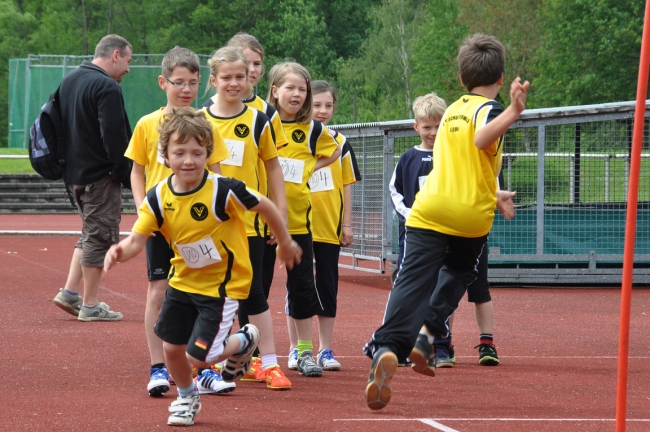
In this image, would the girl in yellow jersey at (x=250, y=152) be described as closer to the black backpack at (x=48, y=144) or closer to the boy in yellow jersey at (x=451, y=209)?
the boy in yellow jersey at (x=451, y=209)

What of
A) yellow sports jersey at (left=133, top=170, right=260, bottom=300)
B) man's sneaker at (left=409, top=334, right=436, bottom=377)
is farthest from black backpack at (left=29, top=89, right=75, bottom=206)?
man's sneaker at (left=409, top=334, right=436, bottom=377)

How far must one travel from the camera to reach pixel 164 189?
203 inches

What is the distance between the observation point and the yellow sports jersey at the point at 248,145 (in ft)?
19.9

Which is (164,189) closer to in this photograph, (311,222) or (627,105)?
(311,222)

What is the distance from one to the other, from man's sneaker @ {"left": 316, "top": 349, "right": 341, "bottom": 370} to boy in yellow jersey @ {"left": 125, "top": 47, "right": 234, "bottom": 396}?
1.00 meters

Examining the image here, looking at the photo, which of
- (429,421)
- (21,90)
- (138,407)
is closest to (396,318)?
(429,421)

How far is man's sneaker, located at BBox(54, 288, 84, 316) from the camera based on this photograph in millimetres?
9273

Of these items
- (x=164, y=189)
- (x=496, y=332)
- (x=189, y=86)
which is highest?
(x=189, y=86)

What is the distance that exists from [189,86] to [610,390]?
119 inches

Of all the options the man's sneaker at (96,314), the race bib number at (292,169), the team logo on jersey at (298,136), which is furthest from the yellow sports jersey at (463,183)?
the man's sneaker at (96,314)

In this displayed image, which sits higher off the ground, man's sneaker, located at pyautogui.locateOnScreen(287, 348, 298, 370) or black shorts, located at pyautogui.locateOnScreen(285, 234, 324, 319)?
black shorts, located at pyautogui.locateOnScreen(285, 234, 324, 319)

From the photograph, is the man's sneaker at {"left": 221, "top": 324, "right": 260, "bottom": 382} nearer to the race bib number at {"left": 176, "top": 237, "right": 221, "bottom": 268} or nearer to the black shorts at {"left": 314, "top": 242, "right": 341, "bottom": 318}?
the race bib number at {"left": 176, "top": 237, "right": 221, "bottom": 268}

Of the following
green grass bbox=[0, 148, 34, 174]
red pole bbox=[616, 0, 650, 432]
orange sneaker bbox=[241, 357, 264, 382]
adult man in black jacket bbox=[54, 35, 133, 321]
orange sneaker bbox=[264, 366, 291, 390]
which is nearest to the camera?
red pole bbox=[616, 0, 650, 432]

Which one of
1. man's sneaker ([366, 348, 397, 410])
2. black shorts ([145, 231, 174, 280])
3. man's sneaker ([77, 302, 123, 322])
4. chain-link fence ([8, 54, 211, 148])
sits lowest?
man's sneaker ([77, 302, 123, 322])
